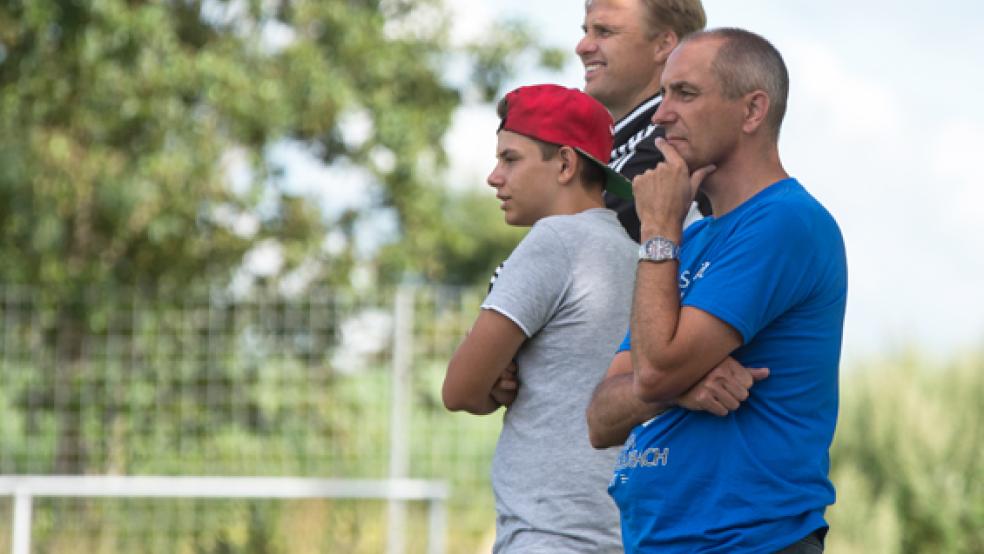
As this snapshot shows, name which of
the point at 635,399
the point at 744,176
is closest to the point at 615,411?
the point at 635,399

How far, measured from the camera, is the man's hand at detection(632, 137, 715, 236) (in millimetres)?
2039

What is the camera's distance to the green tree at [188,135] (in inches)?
376

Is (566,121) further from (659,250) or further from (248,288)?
(248,288)

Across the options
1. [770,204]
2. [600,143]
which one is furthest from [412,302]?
[770,204]

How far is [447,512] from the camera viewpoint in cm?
829

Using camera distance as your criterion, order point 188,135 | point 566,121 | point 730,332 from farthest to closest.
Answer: point 188,135, point 566,121, point 730,332

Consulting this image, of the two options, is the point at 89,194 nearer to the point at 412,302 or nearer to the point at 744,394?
the point at 412,302

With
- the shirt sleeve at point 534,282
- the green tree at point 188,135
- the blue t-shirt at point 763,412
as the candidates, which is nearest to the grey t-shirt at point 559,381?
the shirt sleeve at point 534,282

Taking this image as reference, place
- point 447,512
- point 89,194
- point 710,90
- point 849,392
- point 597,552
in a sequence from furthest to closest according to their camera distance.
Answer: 1. point 89,194
2. point 447,512
3. point 849,392
4. point 597,552
5. point 710,90

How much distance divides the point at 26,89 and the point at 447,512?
4.43 metres

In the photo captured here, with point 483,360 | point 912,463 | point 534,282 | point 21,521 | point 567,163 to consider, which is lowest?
point 21,521

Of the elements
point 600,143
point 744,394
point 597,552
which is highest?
point 600,143

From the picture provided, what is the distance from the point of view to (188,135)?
9.70 meters

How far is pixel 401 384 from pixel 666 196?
6.45 meters
